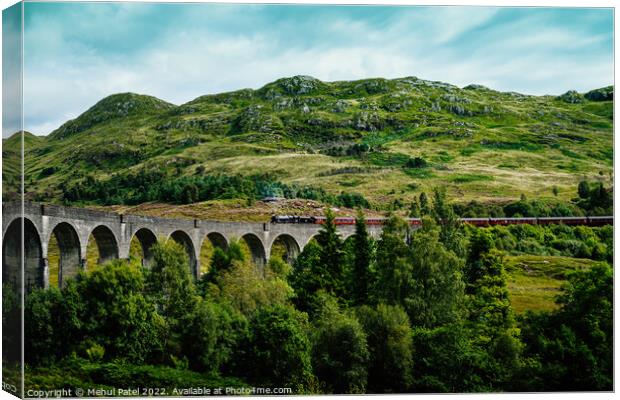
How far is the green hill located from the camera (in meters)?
38.5

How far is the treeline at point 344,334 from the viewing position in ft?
80.1

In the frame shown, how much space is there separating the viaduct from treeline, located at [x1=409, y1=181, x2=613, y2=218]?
8866 mm

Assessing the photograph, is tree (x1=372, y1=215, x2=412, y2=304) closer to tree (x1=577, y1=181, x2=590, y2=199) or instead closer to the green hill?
the green hill

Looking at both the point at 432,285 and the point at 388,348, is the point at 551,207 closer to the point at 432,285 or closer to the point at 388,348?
the point at 432,285

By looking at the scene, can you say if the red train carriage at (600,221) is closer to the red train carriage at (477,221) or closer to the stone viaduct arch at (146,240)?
the red train carriage at (477,221)

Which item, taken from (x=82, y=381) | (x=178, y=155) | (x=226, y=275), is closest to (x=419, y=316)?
(x=226, y=275)

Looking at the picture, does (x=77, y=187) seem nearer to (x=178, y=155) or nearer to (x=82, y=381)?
(x=178, y=155)

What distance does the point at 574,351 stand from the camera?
26078mm

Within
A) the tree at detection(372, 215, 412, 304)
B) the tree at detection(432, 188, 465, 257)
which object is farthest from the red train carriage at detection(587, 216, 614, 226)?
the tree at detection(372, 215, 412, 304)

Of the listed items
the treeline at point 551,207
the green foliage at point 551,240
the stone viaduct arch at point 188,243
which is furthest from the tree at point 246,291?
the treeline at point 551,207

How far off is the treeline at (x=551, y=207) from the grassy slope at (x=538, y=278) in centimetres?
272

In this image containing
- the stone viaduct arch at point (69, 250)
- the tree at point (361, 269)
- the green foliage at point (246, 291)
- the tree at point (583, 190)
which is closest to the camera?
the green foliage at point (246, 291)

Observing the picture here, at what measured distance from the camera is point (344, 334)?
88.8 ft

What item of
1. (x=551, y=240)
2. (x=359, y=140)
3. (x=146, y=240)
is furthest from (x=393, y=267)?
(x=359, y=140)
